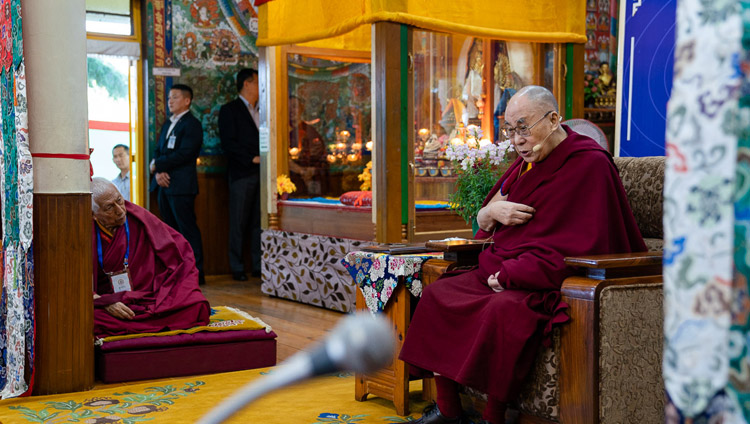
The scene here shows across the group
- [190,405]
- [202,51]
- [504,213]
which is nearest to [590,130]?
[504,213]

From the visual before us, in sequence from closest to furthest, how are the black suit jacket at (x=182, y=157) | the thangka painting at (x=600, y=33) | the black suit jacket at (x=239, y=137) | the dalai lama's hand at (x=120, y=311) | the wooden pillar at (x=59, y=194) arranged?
1. the wooden pillar at (x=59, y=194)
2. the dalai lama's hand at (x=120, y=311)
3. the black suit jacket at (x=182, y=157)
4. the black suit jacket at (x=239, y=137)
5. the thangka painting at (x=600, y=33)

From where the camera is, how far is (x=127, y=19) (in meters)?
8.24

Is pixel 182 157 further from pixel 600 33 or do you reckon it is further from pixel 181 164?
pixel 600 33

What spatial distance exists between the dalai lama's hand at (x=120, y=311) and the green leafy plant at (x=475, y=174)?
194 centimetres

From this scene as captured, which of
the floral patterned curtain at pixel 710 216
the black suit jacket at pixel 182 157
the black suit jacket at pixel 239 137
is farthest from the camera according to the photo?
the black suit jacket at pixel 239 137

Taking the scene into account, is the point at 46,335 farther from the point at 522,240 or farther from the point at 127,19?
the point at 127,19

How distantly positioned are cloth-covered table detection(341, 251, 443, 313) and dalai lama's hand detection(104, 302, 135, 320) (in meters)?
1.48

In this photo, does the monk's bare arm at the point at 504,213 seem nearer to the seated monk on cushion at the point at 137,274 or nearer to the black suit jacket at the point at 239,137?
the seated monk on cushion at the point at 137,274

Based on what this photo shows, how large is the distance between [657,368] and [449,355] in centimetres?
78

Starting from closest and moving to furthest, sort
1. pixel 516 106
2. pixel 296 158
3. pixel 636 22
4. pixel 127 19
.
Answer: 1. pixel 516 106
2. pixel 636 22
3. pixel 296 158
4. pixel 127 19

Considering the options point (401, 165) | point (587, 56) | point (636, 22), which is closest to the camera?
point (636, 22)

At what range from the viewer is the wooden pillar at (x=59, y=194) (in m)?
4.10

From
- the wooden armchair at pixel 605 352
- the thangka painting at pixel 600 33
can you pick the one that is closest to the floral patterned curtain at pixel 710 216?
the wooden armchair at pixel 605 352

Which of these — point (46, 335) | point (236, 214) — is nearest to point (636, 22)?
point (46, 335)
